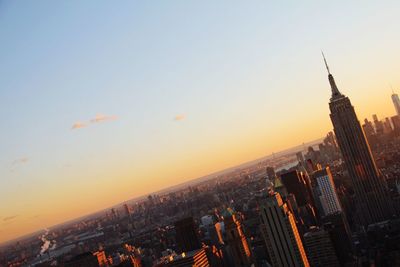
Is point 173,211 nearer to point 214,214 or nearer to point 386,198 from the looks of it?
point 214,214

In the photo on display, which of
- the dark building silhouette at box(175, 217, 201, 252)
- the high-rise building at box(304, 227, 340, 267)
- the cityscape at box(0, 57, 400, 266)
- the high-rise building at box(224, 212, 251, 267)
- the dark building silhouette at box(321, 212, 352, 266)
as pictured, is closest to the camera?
the cityscape at box(0, 57, 400, 266)

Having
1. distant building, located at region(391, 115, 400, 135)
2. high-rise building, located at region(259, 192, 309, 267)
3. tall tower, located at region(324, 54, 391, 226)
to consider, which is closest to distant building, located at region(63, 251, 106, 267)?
tall tower, located at region(324, 54, 391, 226)

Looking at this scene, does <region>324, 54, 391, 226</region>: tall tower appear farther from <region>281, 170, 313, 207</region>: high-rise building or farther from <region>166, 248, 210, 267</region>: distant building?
<region>166, 248, 210, 267</region>: distant building

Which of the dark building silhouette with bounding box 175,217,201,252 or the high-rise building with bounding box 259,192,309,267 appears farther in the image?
the dark building silhouette with bounding box 175,217,201,252

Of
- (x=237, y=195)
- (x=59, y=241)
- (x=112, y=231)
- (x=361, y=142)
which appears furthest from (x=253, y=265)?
(x=59, y=241)

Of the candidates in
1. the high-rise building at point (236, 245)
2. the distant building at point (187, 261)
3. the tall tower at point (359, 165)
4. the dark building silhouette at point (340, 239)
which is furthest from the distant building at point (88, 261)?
the tall tower at point (359, 165)

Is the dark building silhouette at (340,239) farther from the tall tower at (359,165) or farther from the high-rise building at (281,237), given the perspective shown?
the tall tower at (359,165)
